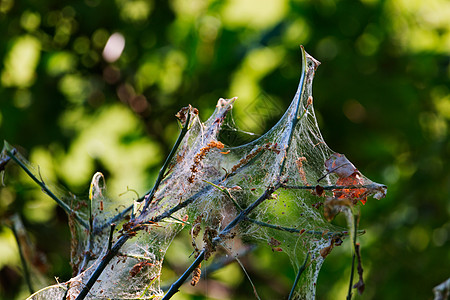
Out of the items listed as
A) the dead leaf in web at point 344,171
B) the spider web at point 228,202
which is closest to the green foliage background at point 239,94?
the spider web at point 228,202

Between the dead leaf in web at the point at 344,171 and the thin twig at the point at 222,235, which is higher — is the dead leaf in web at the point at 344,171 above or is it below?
above

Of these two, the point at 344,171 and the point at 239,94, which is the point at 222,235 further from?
the point at 239,94

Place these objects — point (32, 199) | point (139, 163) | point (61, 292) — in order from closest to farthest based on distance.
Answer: point (61, 292), point (32, 199), point (139, 163)

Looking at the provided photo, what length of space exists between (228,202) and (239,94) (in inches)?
67.3

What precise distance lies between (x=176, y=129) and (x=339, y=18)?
1.09 meters

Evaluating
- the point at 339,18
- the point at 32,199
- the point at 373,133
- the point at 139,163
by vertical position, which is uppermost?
the point at 339,18

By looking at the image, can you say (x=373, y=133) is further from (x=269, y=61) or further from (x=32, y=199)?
(x=32, y=199)

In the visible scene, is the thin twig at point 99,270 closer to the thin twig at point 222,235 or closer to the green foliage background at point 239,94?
the thin twig at point 222,235

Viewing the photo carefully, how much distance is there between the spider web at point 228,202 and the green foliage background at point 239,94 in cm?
137

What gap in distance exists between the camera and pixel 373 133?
2.86 m

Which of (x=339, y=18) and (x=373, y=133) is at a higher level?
(x=339, y=18)

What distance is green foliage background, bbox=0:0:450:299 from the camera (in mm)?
2473

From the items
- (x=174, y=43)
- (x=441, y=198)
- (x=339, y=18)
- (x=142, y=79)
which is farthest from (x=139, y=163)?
(x=441, y=198)

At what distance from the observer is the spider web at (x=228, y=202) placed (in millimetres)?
778
